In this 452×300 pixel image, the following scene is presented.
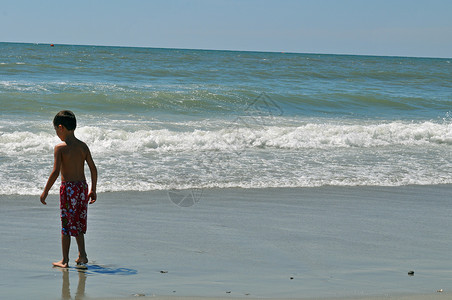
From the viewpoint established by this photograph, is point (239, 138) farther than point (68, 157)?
Yes

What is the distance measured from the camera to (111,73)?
93.8 ft

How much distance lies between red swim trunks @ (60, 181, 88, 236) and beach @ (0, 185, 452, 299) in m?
0.33

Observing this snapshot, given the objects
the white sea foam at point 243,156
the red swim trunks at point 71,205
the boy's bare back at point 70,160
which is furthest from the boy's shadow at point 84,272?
the white sea foam at point 243,156

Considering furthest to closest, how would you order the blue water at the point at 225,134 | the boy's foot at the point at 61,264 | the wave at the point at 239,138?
the wave at the point at 239,138 → the blue water at the point at 225,134 → the boy's foot at the point at 61,264

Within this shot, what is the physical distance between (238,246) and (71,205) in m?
1.54

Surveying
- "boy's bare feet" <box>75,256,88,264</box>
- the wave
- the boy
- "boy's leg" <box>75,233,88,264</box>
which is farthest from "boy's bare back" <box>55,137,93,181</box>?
the wave

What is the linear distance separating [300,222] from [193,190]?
2.05 m

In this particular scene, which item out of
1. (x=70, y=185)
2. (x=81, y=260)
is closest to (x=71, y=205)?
(x=70, y=185)

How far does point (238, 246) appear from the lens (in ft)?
17.2

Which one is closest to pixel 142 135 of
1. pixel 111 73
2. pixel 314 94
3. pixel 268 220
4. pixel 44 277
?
pixel 268 220

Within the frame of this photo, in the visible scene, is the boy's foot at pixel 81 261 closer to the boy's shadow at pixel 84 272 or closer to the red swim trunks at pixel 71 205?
the boy's shadow at pixel 84 272

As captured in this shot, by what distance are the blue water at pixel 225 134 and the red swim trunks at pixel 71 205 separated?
9.91 feet

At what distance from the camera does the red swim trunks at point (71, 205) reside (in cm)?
459

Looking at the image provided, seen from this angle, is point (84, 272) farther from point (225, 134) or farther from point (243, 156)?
point (225, 134)
